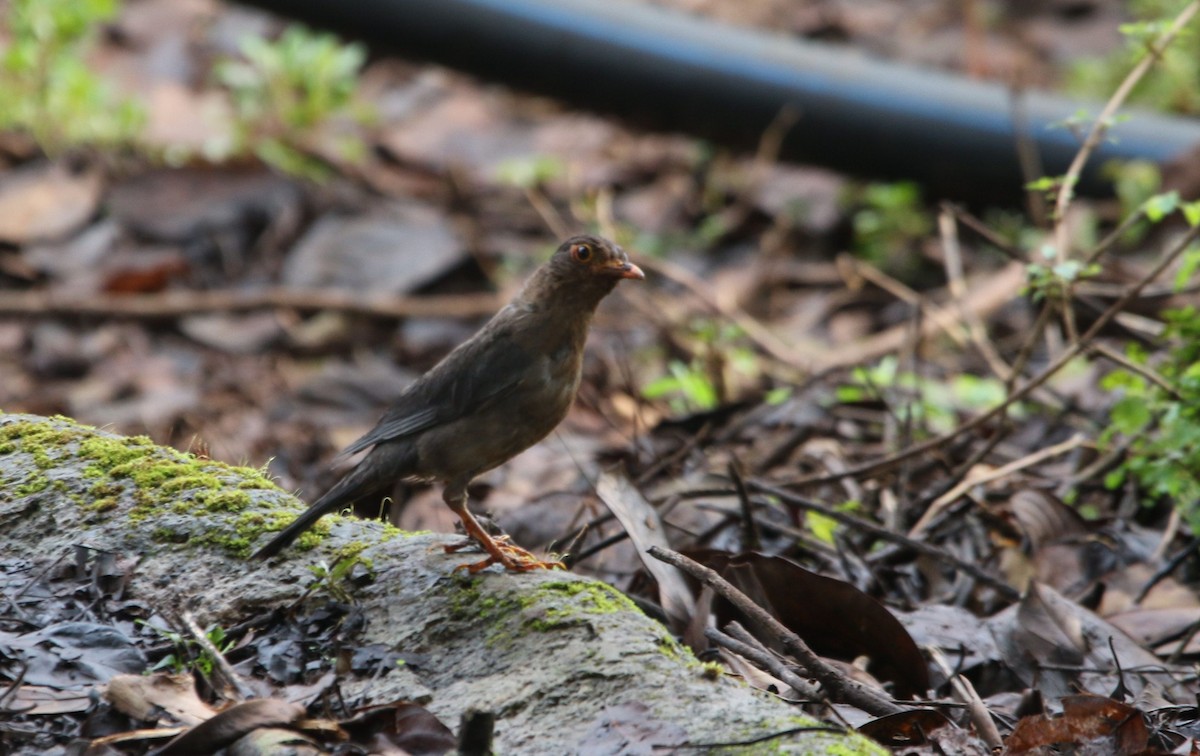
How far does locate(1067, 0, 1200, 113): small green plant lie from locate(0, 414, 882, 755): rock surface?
25.8 ft

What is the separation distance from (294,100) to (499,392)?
739cm

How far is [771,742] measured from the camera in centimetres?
288

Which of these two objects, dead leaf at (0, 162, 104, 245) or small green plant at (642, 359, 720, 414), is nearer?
small green plant at (642, 359, 720, 414)

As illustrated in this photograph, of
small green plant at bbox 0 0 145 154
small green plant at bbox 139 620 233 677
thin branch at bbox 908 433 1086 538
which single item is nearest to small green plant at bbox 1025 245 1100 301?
thin branch at bbox 908 433 1086 538

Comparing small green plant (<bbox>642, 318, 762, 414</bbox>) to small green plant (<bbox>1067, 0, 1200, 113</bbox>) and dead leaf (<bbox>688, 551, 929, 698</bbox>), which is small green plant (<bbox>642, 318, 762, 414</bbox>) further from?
small green plant (<bbox>1067, 0, 1200, 113</bbox>)

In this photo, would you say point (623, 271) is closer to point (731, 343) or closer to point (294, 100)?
point (731, 343)

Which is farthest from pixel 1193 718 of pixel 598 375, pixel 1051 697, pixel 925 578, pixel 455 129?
pixel 455 129

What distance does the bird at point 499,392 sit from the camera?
422cm

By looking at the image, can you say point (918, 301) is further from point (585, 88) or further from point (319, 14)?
point (319, 14)

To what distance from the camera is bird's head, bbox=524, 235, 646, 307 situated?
438 cm

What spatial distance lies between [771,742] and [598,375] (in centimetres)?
518

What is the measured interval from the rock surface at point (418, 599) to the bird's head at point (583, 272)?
964 millimetres

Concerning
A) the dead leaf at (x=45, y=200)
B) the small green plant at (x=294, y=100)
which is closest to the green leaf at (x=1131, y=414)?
the small green plant at (x=294, y=100)

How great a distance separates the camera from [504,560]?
373 centimetres
